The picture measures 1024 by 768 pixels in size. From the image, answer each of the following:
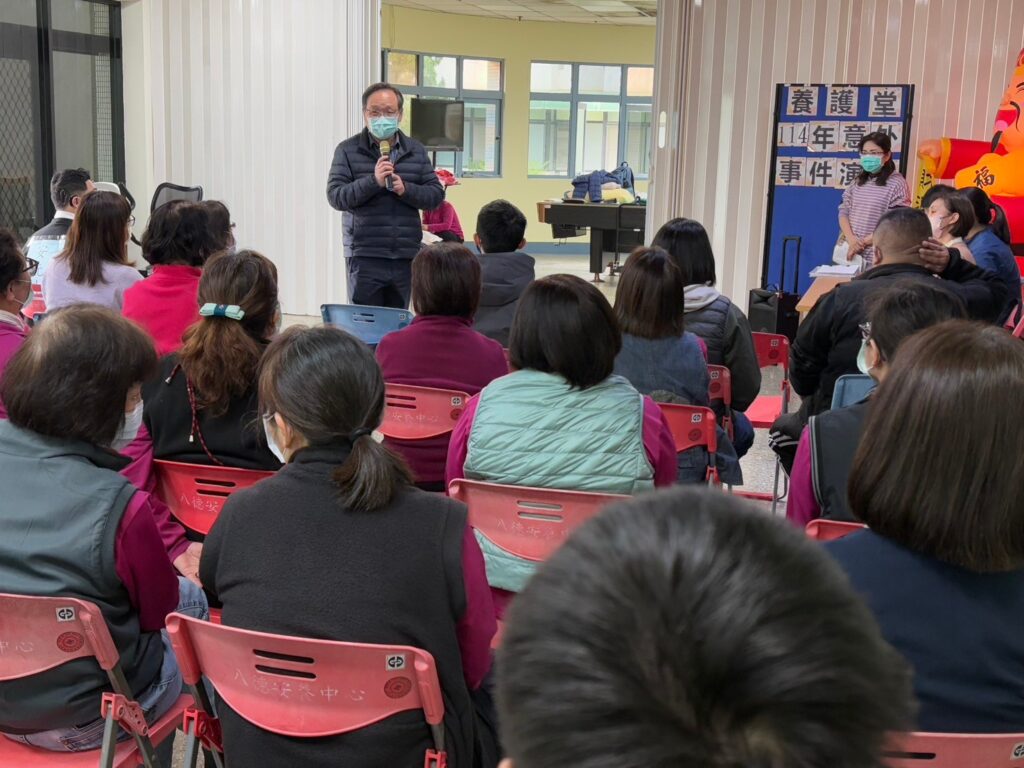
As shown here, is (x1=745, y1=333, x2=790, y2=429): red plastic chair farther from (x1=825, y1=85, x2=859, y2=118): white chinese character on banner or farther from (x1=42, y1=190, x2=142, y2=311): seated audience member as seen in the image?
(x1=825, y1=85, x2=859, y2=118): white chinese character on banner

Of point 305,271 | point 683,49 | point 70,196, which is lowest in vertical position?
point 305,271

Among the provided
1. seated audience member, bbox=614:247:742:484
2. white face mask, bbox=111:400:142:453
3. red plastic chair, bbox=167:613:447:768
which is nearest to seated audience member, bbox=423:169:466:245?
seated audience member, bbox=614:247:742:484

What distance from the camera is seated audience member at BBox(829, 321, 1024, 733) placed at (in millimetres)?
1394

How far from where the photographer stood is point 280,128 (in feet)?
31.1

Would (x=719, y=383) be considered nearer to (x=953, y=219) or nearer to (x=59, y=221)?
(x=953, y=219)

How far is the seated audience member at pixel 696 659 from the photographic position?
1.82 feet

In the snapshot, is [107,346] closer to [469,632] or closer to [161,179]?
[469,632]

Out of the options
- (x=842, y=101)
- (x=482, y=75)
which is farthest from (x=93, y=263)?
(x=482, y=75)

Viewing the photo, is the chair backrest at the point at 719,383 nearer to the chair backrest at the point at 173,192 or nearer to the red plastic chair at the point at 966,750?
the red plastic chair at the point at 966,750

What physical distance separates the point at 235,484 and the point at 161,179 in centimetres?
801

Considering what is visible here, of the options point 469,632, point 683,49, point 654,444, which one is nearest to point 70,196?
point 654,444

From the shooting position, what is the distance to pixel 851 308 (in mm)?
3590

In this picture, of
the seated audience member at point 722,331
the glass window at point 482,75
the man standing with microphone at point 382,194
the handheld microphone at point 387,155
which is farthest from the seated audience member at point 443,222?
the glass window at point 482,75

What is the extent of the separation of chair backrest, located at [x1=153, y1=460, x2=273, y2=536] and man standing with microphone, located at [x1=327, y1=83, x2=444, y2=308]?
128 inches
